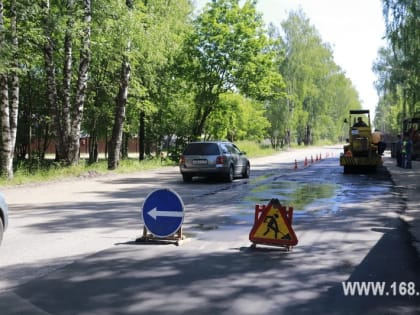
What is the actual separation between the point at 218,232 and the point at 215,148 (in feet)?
34.4

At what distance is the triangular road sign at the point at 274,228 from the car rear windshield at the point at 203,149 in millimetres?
11569

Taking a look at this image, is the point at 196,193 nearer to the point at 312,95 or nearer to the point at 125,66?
the point at 125,66

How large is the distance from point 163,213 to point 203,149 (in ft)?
38.0

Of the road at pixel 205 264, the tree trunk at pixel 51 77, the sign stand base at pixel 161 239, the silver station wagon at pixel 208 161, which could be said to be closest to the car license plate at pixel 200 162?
the silver station wagon at pixel 208 161

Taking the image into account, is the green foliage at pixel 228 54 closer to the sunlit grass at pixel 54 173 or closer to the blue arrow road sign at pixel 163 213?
the sunlit grass at pixel 54 173

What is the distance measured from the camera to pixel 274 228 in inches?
287

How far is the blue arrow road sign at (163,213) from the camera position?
7.48 meters

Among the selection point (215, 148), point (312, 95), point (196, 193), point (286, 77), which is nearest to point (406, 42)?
point (215, 148)

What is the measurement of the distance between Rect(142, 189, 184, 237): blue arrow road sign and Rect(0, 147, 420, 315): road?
29 centimetres

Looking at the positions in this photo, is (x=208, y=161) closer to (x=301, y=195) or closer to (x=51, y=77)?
(x=301, y=195)

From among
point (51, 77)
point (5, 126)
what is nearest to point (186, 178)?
point (5, 126)

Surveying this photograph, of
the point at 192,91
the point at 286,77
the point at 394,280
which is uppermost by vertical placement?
the point at 286,77

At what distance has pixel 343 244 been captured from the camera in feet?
25.1

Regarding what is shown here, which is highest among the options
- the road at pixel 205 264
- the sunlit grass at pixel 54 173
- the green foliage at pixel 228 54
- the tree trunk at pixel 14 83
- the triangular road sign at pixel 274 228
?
the green foliage at pixel 228 54
